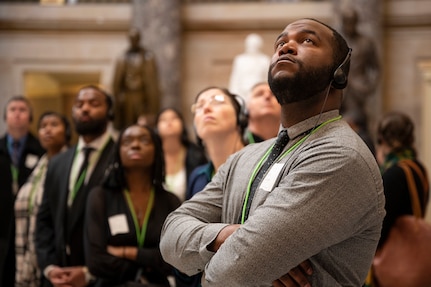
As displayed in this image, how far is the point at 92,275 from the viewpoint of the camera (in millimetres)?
3904

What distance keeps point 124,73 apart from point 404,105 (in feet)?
18.0

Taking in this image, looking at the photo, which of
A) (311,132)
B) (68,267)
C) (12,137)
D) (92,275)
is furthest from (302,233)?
(12,137)

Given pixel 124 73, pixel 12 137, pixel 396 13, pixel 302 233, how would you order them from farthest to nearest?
1. pixel 396 13
2. pixel 124 73
3. pixel 12 137
4. pixel 302 233

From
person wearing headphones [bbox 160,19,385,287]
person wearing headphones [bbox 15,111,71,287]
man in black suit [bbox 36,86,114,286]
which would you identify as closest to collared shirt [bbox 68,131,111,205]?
man in black suit [bbox 36,86,114,286]

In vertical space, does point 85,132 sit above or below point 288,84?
below

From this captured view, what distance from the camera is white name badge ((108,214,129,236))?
3771 mm

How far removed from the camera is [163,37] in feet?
40.2

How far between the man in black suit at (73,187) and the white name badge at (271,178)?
2.35 m

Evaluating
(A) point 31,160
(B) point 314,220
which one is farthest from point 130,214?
(A) point 31,160

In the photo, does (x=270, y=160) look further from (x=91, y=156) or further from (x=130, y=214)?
(x=91, y=156)

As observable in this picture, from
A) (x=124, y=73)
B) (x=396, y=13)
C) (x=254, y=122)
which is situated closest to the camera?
(x=254, y=122)

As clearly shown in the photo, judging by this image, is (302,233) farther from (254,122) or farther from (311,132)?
(254,122)

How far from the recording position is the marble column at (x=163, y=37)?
12203 mm

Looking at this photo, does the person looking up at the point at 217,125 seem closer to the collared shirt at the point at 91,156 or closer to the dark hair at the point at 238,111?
the dark hair at the point at 238,111
